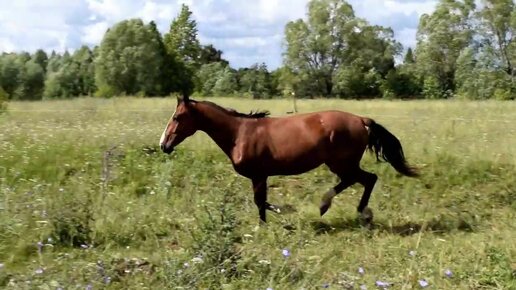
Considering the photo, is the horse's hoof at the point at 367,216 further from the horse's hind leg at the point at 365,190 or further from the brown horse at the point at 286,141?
the brown horse at the point at 286,141

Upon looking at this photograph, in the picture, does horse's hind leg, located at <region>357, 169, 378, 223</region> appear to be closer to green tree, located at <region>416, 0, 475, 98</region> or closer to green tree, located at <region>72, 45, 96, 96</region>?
green tree, located at <region>416, 0, 475, 98</region>

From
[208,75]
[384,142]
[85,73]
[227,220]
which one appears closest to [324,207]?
[384,142]

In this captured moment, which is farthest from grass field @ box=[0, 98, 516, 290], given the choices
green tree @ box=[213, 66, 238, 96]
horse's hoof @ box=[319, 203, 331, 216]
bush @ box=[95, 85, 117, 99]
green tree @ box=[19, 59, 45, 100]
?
green tree @ box=[19, 59, 45, 100]

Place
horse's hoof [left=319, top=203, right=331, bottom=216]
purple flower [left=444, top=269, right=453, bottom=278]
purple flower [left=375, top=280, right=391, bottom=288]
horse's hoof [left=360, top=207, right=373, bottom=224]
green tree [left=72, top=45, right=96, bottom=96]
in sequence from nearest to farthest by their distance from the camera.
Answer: purple flower [left=375, top=280, right=391, bottom=288]
purple flower [left=444, top=269, right=453, bottom=278]
horse's hoof [left=360, top=207, right=373, bottom=224]
horse's hoof [left=319, top=203, right=331, bottom=216]
green tree [left=72, top=45, right=96, bottom=96]

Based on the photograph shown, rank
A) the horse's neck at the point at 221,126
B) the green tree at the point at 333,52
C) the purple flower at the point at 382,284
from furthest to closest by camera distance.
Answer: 1. the green tree at the point at 333,52
2. the horse's neck at the point at 221,126
3. the purple flower at the point at 382,284

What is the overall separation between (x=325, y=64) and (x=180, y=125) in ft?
183

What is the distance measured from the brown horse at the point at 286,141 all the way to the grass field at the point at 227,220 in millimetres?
Answer: 394

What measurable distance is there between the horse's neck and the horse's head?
14cm

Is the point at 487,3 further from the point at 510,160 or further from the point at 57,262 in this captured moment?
the point at 57,262

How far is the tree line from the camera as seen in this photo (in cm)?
5138

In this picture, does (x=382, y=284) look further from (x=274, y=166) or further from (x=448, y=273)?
(x=274, y=166)

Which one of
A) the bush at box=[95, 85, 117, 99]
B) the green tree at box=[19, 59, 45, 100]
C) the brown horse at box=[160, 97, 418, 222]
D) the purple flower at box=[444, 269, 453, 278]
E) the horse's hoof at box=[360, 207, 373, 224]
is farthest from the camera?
the green tree at box=[19, 59, 45, 100]

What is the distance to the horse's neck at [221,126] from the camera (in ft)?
28.1

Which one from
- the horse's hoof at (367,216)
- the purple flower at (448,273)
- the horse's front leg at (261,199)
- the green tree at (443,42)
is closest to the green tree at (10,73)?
the green tree at (443,42)
